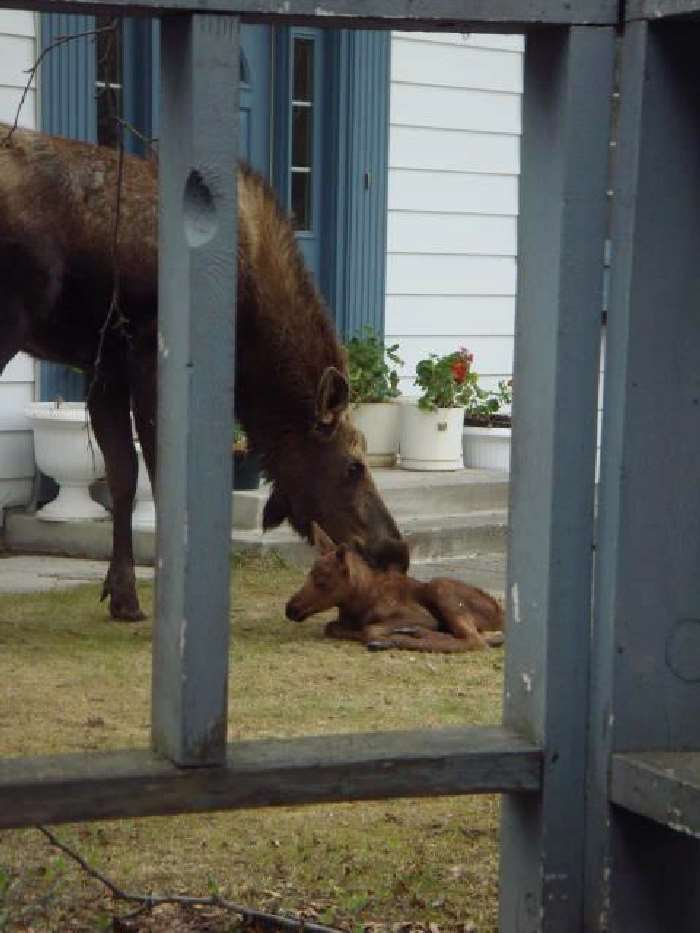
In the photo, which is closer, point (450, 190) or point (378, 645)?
point (378, 645)

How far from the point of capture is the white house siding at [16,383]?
31.1 ft

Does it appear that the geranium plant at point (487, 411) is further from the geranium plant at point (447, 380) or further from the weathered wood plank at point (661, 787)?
the weathered wood plank at point (661, 787)

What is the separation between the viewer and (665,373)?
2850mm

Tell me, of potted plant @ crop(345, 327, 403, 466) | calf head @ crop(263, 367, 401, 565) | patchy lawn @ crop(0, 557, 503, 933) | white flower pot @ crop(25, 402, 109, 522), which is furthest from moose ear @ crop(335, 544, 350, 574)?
potted plant @ crop(345, 327, 403, 466)

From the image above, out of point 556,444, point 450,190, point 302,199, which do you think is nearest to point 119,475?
point 302,199

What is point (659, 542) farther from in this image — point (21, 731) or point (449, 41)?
point (449, 41)

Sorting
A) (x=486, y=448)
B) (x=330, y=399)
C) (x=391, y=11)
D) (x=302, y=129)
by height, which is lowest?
(x=486, y=448)

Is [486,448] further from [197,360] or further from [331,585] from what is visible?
[197,360]

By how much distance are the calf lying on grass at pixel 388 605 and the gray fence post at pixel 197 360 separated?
16.6 ft

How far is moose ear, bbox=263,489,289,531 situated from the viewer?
8.38 m

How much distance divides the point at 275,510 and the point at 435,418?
2.99 meters

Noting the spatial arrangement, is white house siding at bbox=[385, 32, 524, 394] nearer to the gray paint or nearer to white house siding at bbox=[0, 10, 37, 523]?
white house siding at bbox=[0, 10, 37, 523]

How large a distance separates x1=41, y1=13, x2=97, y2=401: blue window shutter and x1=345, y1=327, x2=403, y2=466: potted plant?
6.57ft

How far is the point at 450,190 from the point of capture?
1198 centimetres
